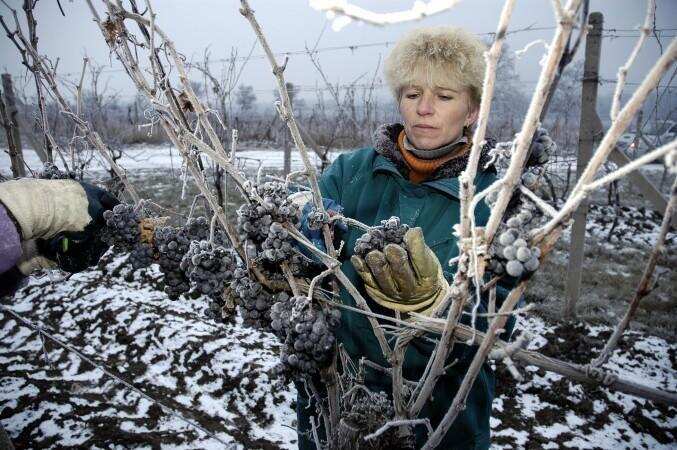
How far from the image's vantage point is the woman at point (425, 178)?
4.85 feet

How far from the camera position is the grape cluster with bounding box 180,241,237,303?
1033 mm

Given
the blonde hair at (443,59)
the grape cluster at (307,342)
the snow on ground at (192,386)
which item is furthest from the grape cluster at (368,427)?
the snow on ground at (192,386)

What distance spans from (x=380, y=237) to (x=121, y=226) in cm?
86

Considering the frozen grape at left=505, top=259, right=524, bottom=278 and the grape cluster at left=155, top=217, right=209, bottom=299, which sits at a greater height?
the frozen grape at left=505, top=259, right=524, bottom=278

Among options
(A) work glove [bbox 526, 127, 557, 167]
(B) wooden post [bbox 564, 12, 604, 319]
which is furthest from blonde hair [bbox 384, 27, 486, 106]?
(B) wooden post [bbox 564, 12, 604, 319]

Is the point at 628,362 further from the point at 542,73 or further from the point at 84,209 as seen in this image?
the point at 84,209

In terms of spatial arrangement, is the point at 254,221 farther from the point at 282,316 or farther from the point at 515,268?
the point at 515,268

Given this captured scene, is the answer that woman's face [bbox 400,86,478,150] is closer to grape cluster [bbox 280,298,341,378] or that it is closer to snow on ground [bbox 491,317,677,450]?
grape cluster [bbox 280,298,341,378]

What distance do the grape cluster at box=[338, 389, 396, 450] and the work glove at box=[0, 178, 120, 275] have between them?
1.00 meters

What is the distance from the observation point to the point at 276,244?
882mm

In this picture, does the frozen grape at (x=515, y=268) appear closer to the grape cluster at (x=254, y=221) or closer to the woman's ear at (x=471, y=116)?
the grape cluster at (x=254, y=221)

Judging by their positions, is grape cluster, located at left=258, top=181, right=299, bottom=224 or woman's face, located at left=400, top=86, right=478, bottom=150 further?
woman's face, located at left=400, top=86, right=478, bottom=150

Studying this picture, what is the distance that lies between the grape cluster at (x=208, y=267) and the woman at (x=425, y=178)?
509mm

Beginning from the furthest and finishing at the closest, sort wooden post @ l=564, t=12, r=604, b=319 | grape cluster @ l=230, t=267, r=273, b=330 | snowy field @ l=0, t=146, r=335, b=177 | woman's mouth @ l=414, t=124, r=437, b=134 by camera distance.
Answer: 1. snowy field @ l=0, t=146, r=335, b=177
2. wooden post @ l=564, t=12, r=604, b=319
3. woman's mouth @ l=414, t=124, r=437, b=134
4. grape cluster @ l=230, t=267, r=273, b=330
